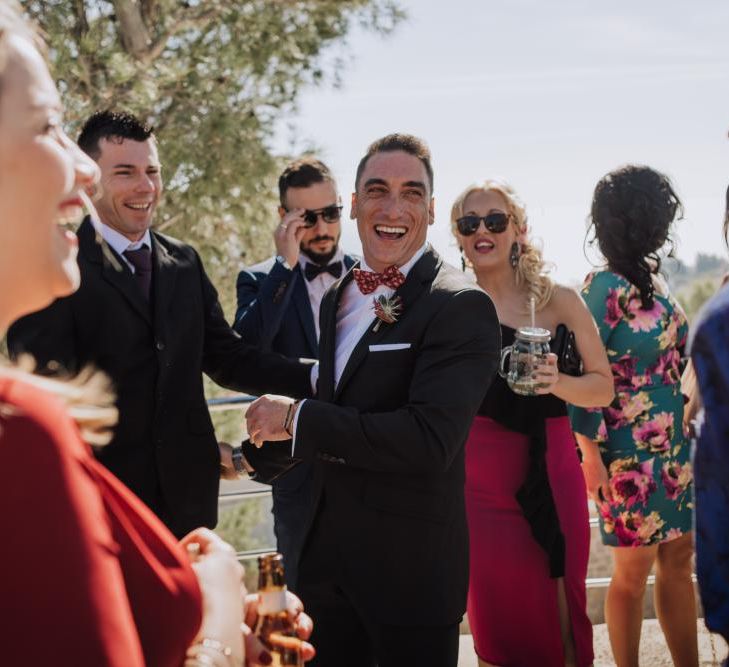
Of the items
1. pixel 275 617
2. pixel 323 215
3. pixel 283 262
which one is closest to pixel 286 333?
pixel 283 262

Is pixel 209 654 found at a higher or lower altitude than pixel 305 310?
lower

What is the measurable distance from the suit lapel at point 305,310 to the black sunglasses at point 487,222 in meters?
0.92

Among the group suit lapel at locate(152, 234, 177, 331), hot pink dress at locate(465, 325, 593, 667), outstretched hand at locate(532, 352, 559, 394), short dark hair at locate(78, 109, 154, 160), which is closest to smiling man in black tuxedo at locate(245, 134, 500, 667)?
suit lapel at locate(152, 234, 177, 331)

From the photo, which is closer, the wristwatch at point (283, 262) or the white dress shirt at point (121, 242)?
the white dress shirt at point (121, 242)

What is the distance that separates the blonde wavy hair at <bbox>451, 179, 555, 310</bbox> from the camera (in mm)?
4242

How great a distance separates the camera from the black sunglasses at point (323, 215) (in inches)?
197

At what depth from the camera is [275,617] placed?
72.0 inches

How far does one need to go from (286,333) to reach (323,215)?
2.43 ft

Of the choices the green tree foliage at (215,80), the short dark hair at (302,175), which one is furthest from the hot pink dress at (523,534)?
the green tree foliage at (215,80)

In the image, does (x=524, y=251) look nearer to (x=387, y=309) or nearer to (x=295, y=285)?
(x=295, y=285)

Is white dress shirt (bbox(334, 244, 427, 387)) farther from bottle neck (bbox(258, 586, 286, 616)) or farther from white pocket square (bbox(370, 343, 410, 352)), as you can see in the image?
bottle neck (bbox(258, 586, 286, 616))

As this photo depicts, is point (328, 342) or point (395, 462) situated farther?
point (328, 342)

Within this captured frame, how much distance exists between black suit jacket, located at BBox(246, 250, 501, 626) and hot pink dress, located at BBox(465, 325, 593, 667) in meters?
0.98

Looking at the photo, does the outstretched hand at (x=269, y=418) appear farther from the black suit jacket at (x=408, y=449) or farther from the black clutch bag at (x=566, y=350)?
the black clutch bag at (x=566, y=350)
